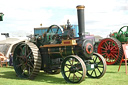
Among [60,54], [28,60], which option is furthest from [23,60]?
[60,54]

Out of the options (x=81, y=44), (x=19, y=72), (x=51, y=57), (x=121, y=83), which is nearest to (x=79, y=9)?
(x=81, y=44)

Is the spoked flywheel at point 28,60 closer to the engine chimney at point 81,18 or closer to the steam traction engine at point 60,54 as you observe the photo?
the steam traction engine at point 60,54

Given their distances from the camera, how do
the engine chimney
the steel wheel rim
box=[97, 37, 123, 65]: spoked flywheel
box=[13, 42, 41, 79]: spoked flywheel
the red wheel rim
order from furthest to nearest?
the red wheel rim, box=[97, 37, 123, 65]: spoked flywheel, the steel wheel rim, box=[13, 42, 41, 79]: spoked flywheel, the engine chimney

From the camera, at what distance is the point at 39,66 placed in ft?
24.6

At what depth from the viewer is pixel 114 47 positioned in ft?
40.1

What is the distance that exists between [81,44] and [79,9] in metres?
1.18

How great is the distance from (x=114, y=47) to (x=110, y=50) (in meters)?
0.31

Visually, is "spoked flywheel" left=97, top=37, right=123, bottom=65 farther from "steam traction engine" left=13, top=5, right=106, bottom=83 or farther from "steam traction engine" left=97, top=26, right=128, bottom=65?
"steam traction engine" left=13, top=5, right=106, bottom=83

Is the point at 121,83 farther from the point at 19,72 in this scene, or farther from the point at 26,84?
the point at 19,72

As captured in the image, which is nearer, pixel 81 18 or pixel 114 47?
pixel 81 18

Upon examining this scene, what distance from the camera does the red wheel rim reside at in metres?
12.1

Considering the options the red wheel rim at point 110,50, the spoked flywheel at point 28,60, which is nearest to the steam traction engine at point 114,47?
the red wheel rim at point 110,50

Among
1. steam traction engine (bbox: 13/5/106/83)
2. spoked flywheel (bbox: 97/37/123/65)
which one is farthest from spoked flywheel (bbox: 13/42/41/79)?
spoked flywheel (bbox: 97/37/123/65)

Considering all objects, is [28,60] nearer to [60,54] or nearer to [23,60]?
[23,60]
